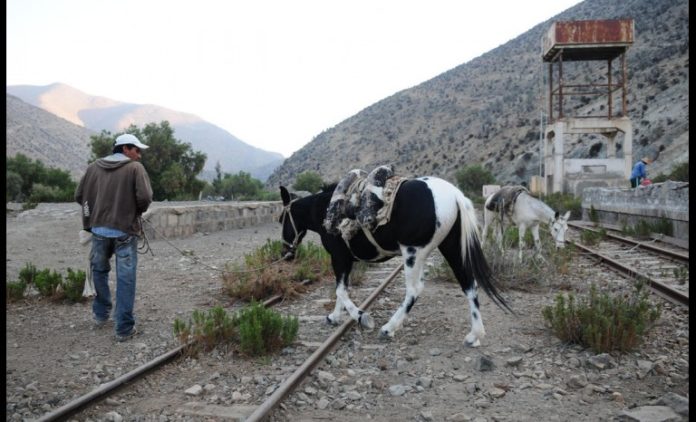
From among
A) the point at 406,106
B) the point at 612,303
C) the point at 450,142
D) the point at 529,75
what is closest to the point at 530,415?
the point at 612,303

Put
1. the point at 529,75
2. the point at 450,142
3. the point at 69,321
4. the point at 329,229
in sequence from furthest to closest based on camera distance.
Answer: the point at 529,75
the point at 450,142
the point at 69,321
the point at 329,229

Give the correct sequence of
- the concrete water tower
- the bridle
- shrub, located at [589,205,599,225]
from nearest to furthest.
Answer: the bridle
shrub, located at [589,205,599,225]
the concrete water tower

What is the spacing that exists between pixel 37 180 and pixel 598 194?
105ft

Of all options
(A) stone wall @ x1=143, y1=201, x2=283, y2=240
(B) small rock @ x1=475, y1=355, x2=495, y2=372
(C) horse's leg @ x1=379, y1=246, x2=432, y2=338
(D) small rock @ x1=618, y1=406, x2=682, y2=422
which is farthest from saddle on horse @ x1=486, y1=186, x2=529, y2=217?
(D) small rock @ x1=618, y1=406, x2=682, y2=422

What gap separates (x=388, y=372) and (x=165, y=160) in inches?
1277

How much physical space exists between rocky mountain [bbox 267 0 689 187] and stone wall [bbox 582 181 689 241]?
917 cm

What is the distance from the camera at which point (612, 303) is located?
573 centimetres

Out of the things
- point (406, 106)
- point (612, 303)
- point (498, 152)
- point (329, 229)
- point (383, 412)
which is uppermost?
point (406, 106)

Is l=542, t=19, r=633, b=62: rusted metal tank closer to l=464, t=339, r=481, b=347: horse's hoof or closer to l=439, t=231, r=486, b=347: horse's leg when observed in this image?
l=439, t=231, r=486, b=347: horse's leg

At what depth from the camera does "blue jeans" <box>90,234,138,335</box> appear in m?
5.87

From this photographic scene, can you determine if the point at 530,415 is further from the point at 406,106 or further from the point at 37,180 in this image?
the point at 406,106

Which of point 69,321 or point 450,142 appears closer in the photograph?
point 69,321

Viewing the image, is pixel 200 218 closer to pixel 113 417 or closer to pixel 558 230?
pixel 558 230

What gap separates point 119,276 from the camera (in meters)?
5.94
